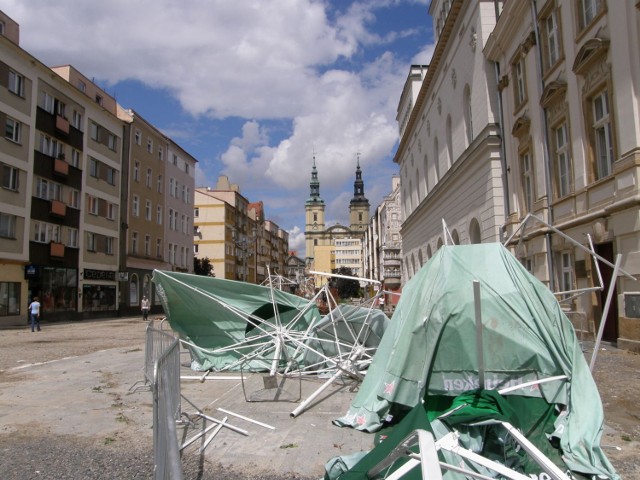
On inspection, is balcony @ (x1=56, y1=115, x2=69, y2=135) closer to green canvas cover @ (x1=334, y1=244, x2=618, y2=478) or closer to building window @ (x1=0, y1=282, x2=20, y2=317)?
building window @ (x1=0, y1=282, x2=20, y2=317)

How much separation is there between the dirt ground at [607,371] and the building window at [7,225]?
28.8ft

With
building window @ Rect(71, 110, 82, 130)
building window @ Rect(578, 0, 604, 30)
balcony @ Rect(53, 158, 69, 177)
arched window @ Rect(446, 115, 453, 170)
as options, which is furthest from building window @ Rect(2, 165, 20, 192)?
building window @ Rect(578, 0, 604, 30)

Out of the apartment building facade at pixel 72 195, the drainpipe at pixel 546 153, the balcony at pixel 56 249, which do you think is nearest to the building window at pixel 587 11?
the drainpipe at pixel 546 153

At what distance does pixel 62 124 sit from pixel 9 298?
11.4 meters

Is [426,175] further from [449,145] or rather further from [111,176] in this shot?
[111,176]

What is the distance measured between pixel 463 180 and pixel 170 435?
24.1 m

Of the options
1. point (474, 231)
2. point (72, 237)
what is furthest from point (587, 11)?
point (72, 237)

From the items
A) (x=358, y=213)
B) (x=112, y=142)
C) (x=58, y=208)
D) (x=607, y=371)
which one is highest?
(x=358, y=213)

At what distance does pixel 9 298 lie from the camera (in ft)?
91.1

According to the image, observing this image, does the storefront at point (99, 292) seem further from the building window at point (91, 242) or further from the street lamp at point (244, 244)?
the street lamp at point (244, 244)

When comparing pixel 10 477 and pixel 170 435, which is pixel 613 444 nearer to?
pixel 170 435

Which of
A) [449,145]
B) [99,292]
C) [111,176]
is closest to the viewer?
[449,145]

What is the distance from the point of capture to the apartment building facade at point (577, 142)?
11945mm

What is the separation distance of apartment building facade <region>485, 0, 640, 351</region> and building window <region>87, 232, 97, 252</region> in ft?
91.1
